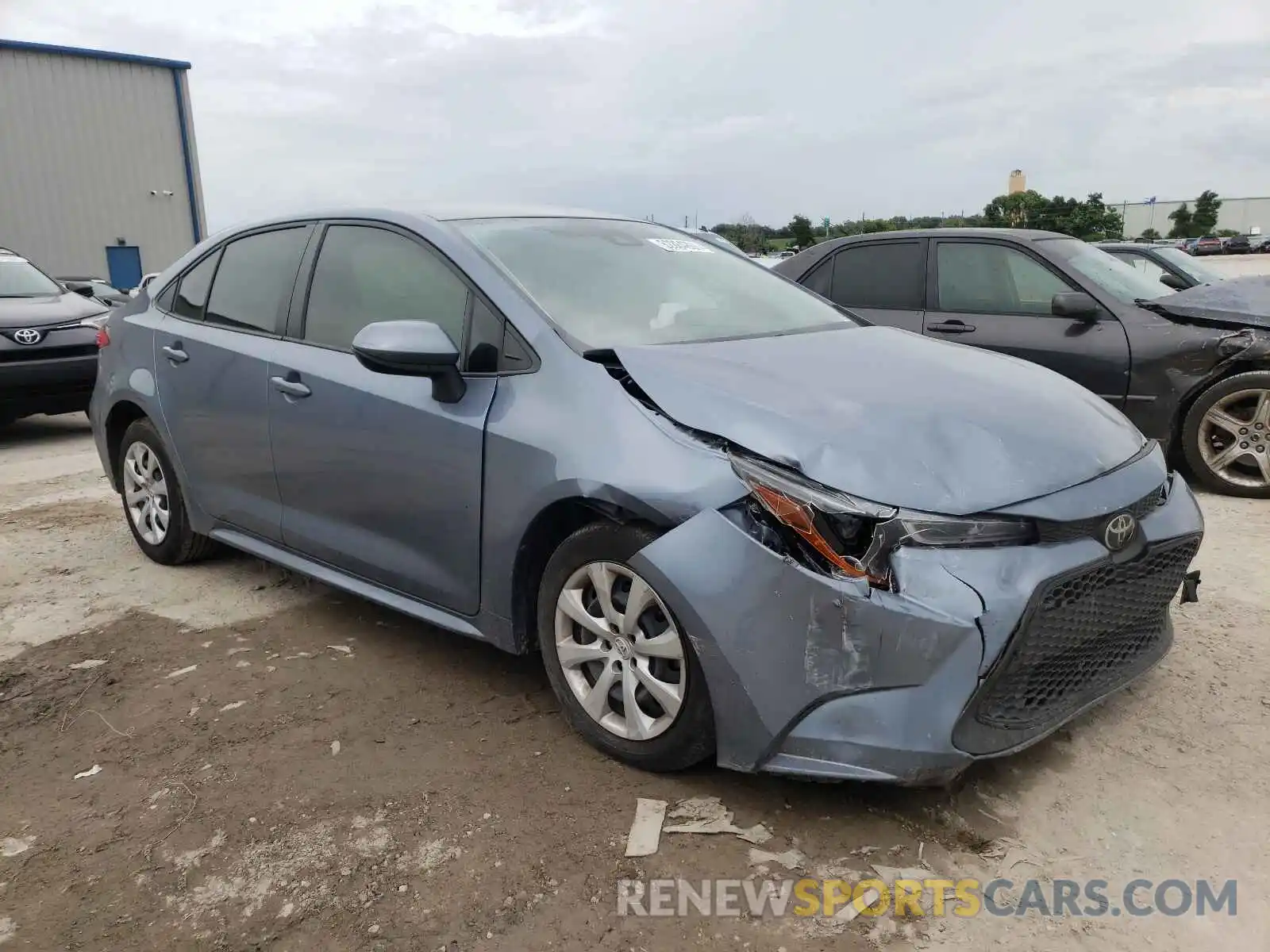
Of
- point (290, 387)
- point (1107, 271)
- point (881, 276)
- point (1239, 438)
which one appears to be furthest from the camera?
point (881, 276)

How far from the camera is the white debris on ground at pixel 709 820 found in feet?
7.86

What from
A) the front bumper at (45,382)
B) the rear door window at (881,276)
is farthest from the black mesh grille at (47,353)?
the rear door window at (881,276)

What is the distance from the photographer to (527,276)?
308 centimetres

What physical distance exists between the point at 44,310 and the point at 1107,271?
320 inches

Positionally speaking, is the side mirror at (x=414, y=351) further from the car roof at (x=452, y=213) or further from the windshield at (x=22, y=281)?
the windshield at (x=22, y=281)

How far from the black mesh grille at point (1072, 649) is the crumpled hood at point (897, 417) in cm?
26

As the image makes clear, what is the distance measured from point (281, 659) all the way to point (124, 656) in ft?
1.98

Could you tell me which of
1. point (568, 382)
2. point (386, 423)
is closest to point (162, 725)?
point (386, 423)

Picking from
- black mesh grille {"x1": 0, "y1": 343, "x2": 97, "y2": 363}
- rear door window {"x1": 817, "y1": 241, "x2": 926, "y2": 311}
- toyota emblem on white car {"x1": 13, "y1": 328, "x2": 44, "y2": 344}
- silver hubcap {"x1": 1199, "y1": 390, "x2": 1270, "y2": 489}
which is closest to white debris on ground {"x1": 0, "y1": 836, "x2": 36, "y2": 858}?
rear door window {"x1": 817, "y1": 241, "x2": 926, "y2": 311}

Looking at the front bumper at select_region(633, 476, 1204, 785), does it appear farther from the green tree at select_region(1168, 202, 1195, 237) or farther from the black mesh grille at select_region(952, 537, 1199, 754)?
the green tree at select_region(1168, 202, 1195, 237)

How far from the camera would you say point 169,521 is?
173 inches

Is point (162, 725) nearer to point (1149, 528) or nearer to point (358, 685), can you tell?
point (358, 685)

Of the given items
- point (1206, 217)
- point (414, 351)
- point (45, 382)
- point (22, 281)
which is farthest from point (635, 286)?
point (1206, 217)

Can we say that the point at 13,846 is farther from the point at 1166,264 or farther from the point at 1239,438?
the point at 1166,264
